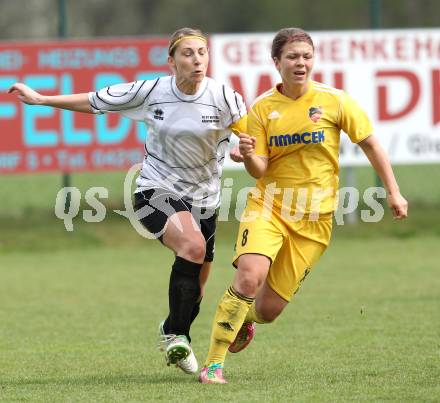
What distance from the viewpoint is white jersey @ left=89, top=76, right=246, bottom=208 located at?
6.38 m

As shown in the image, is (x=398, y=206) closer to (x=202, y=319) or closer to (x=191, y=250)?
(x=191, y=250)

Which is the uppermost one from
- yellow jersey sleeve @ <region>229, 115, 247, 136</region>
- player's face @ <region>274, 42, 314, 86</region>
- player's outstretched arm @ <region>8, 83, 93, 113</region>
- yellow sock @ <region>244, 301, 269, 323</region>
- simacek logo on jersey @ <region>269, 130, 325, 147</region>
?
player's face @ <region>274, 42, 314, 86</region>

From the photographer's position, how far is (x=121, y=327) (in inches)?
332

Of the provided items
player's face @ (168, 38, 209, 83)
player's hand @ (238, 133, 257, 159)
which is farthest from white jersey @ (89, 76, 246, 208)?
player's hand @ (238, 133, 257, 159)

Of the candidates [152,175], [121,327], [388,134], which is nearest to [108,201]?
[388,134]

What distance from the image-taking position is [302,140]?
6156 mm

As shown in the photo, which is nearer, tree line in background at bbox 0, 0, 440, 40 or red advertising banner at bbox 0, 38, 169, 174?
red advertising banner at bbox 0, 38, 169, 174

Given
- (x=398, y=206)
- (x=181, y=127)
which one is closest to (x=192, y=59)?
(x=181, y=127)

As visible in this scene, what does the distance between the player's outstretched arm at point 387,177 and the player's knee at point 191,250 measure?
3.39 feet

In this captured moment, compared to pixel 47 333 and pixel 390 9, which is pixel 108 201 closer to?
pixel 47 333

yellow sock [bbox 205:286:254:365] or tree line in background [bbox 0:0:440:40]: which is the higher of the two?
tree line in background [bbox 0:0:440:40]

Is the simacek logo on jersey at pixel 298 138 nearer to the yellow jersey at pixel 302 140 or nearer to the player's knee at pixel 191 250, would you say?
the yellow jersey at pixel 302 140

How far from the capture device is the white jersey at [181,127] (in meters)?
6.38

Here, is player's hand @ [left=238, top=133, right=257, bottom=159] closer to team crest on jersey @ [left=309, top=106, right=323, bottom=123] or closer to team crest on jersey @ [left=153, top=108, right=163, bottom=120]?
team crest on jersey @ [left=309, top=106, right=323, bottom=123]
